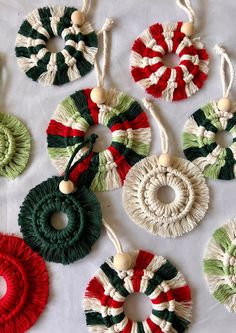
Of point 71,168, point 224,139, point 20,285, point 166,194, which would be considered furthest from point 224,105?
point 20,285

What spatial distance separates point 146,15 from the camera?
897 millimetres

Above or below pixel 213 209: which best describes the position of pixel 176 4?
above

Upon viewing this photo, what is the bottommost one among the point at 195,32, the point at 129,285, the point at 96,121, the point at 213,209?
the point at 129,285

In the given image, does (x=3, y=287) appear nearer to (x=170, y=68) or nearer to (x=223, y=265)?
(x=223, y=265)

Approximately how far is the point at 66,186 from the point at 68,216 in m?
0.05

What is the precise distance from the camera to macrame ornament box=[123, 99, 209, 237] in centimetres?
81

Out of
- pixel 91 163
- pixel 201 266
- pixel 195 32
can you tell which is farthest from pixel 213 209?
pixel 195 32

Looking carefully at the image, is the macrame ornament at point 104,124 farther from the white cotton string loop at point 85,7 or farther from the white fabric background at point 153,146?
the white cotton string loop at point 85,7

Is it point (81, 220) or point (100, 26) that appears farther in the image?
point (100, 26)

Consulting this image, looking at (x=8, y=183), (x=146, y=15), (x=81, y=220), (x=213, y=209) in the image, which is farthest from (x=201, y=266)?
(x=146, y=15)

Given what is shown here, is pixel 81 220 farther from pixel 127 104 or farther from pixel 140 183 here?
pixel 127 104

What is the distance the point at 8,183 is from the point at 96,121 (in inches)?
7.4

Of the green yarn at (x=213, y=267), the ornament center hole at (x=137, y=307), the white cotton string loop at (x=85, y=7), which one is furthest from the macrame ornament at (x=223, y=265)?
the white cotton string loop at (x=85, y=7)

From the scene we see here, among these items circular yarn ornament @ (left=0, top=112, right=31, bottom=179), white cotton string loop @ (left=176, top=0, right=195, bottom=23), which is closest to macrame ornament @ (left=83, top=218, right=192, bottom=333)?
circular yarn ornament @ (left=0, top=112, right=31, bottom=179)
